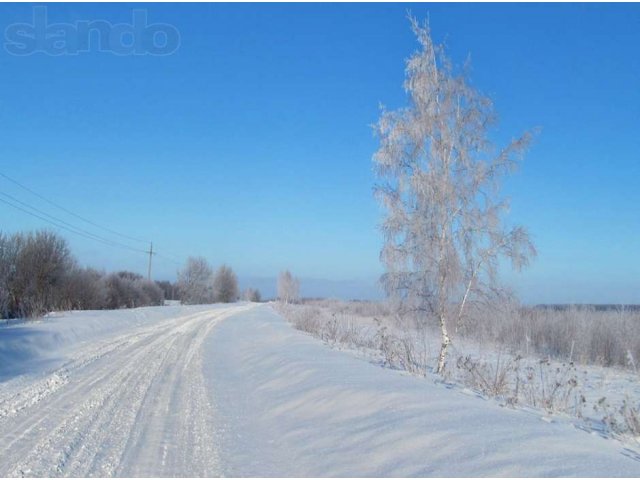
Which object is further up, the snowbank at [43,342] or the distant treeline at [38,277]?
the distant treeline at [38,277]

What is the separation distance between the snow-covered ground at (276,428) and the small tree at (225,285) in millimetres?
94303

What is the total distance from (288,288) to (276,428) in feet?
289

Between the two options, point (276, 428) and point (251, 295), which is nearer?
point (276, 428)

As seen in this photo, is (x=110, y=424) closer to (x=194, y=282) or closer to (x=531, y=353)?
(x=531, y=353)

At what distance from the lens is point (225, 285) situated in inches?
4272

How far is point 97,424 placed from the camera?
A: 693cm

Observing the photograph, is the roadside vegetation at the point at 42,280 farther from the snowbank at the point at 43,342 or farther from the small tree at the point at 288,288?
the small tree at the point at 288,288

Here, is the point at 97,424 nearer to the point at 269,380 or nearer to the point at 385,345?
the point at 269,380

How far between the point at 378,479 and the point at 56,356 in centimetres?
1250

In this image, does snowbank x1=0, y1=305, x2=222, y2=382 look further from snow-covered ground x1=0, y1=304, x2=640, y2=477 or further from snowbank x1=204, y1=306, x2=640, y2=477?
snowbank x1=204, y1=306, x2=640, y2=477

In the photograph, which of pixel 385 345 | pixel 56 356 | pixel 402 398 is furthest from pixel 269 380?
pixel 56 356

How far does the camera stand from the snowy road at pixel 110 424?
17.5 ft

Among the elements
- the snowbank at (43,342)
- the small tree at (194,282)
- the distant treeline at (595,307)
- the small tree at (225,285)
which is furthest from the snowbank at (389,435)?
the small tree at (225,285)

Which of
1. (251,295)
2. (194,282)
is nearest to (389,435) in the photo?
(194,282)
